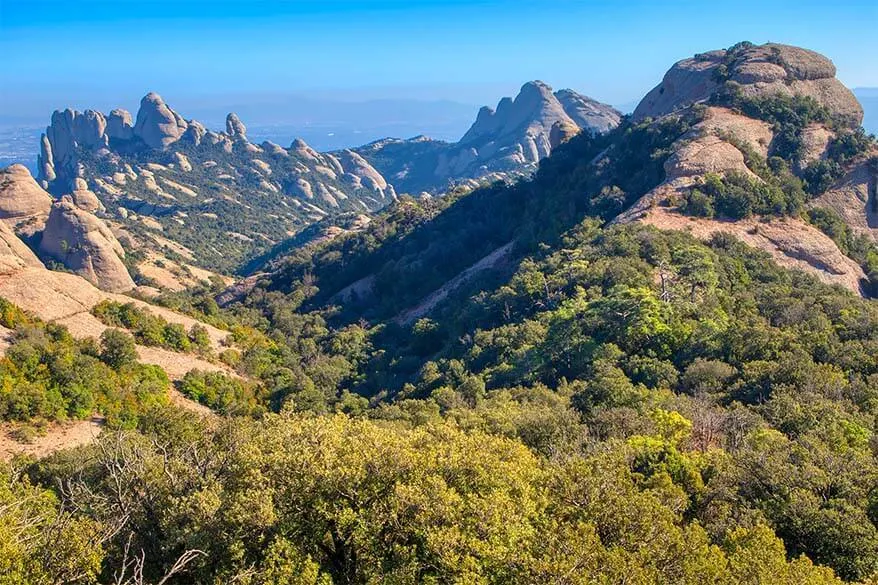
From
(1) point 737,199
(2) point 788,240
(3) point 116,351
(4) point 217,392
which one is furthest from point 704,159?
(3) point 116,351

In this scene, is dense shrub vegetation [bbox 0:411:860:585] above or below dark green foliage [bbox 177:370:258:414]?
above

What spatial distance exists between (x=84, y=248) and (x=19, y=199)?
1061 inches

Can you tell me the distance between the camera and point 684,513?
20.2m

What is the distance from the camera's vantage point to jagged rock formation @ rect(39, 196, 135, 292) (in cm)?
8681

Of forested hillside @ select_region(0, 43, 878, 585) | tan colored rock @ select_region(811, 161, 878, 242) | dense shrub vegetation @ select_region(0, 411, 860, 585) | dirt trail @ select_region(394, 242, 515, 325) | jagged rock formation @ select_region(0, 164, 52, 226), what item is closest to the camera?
dense shrub vegetation @ select_region(0, 411, 860, 585)

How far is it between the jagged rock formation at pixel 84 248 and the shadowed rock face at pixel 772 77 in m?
80.9

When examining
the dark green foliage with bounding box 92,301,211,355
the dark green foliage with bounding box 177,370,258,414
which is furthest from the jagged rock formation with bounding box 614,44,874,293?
the dark green foliage with bounding box 92,301,211,355

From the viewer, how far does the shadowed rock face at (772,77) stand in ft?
236

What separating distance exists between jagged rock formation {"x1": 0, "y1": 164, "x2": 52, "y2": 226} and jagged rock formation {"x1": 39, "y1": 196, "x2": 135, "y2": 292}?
13794mm

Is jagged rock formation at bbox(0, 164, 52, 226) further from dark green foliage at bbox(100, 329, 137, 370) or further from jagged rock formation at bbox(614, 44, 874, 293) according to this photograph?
jagged rock formation at bbox(614, 44, 874, 293)

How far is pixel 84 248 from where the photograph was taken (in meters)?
88.0

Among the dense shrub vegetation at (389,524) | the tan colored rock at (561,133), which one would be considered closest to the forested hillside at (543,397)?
the dense shrub vegetation at (389,524)

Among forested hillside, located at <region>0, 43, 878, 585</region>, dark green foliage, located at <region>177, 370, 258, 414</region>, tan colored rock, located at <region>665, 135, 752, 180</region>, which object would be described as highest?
tan colored rock, located at <region>665, 135, 752, 180</region>

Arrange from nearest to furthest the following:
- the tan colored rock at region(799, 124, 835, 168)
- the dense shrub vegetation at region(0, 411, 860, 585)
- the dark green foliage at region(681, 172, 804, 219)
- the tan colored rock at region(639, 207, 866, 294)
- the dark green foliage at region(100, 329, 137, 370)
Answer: the dense shrub vegetation at region(0, 411, 860, 585) → the dark green foliage at region(100, 329, 137, 370) → the tan colored rock at region(639, 207, 866, 294) → the dark green foliage at region(681, 172, 804, 219) → the tan colored rock at region(799, 124, 835, 168)
